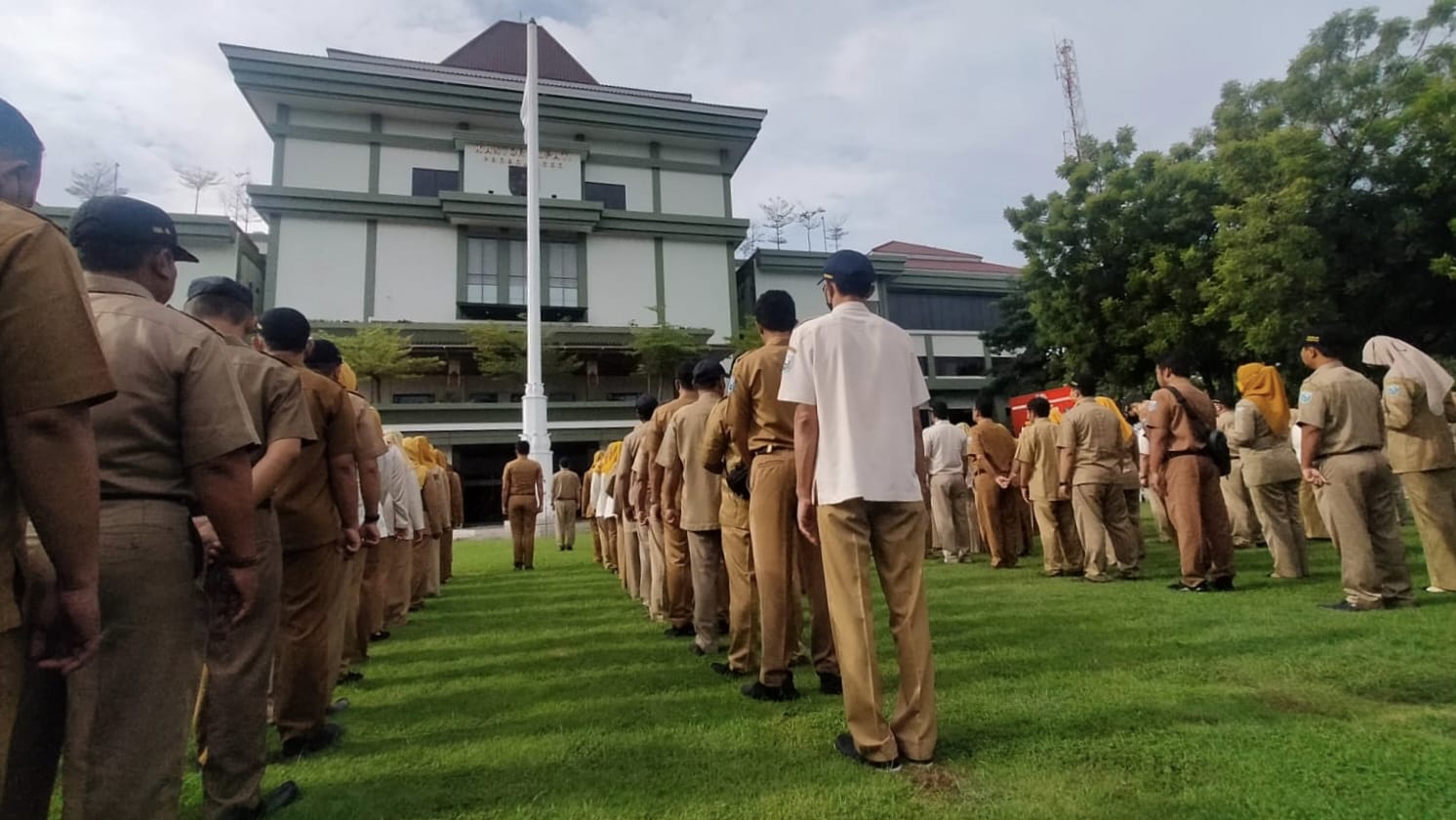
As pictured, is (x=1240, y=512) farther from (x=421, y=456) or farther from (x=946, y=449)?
(x=421, y=456)

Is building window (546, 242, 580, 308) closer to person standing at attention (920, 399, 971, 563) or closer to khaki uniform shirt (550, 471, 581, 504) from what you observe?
khaki uniform shirt (550, 471, 581, 504)

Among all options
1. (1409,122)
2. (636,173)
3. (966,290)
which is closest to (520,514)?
(1409,122)

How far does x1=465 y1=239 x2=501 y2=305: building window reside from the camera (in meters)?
30.7

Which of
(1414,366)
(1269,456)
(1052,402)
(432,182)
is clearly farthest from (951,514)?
(432,182)

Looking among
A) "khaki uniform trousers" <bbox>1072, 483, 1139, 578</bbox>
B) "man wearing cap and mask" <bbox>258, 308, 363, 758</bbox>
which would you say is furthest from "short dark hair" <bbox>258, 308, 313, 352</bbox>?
"khaki uniform trousers" <bbox>1072, 483, 1139, 578</bbox>

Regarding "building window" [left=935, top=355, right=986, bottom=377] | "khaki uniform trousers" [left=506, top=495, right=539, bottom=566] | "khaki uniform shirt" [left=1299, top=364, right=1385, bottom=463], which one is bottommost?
"khaki uniform trousers" [left=506, top=495, right=539, bottom=566]

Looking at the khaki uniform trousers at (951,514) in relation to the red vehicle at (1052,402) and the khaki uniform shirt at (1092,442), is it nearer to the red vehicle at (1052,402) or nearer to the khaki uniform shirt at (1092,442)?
the khaki uniform shirt at (1092,442)

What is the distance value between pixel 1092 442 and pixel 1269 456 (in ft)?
5.12

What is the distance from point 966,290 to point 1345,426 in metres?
33.4

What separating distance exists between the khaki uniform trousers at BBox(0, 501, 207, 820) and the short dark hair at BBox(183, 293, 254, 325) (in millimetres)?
1480

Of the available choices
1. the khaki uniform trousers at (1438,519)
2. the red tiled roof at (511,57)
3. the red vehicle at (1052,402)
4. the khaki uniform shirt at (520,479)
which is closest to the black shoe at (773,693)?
the khaki uniform trousers at (1438,519)

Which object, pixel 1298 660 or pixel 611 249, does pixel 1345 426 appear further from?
pixel 611 249

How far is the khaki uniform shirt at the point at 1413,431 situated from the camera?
5.13m

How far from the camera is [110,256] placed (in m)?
2.07
